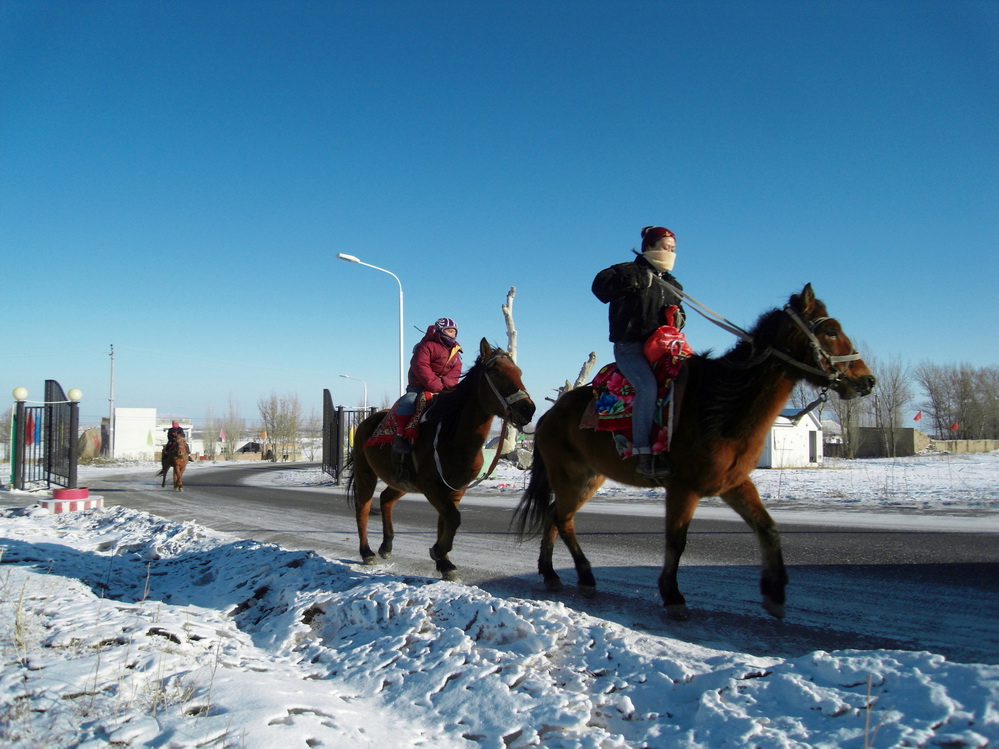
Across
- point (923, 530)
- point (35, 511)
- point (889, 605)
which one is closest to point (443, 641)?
point (889, 605)

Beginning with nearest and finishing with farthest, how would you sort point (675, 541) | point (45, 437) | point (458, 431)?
point (675, 541) → point (458, 431) → point (45, 437)

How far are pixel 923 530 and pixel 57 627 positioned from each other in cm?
963

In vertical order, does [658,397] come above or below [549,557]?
above

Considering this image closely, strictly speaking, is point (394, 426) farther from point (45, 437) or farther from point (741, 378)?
point (45, 437)

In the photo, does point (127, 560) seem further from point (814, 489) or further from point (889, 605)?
point (814, 489)

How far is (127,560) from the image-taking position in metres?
7.31

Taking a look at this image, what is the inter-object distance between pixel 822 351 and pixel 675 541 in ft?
5.34

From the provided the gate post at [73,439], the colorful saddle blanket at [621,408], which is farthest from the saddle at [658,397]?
the gate post at [73,439]

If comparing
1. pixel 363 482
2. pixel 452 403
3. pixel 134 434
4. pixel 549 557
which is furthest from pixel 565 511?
pixel 134 434

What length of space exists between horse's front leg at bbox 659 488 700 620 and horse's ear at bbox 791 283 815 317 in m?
1.47

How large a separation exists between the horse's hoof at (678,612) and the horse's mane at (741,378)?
1.21 m

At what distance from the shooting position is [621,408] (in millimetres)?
4855

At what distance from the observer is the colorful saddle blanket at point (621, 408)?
456 cm

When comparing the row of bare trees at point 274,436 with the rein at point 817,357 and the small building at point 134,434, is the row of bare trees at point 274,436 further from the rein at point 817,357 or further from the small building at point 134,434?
the rein at point 817,357
